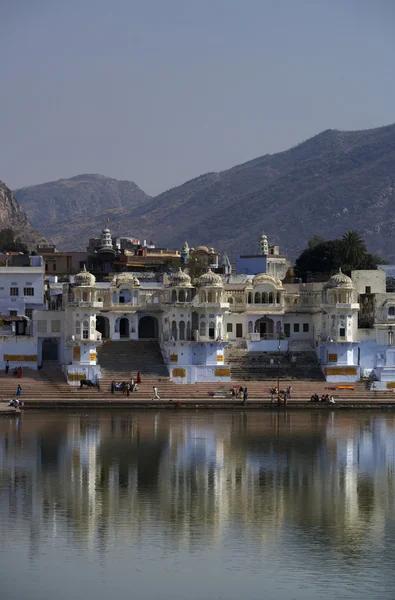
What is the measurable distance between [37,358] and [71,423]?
13.6 m

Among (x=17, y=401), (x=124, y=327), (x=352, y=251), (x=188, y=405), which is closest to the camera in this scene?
(x=17, y=401)

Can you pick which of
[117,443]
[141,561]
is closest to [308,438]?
[117,443]

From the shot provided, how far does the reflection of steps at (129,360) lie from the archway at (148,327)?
2.57 m

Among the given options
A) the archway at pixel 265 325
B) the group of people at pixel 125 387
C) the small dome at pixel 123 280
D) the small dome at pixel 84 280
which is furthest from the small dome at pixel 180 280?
the group of people at pixel 125 387

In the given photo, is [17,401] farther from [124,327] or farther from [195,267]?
[195,267]

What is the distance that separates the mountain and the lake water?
121 meters

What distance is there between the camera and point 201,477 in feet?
168

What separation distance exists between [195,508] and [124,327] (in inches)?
1459

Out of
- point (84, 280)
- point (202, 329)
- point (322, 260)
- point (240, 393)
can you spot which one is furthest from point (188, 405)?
point (322, 260)

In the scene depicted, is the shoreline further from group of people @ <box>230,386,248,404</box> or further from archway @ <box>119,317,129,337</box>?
archway @ <box>119,317,129,337</box>

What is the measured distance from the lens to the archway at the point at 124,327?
267 ft

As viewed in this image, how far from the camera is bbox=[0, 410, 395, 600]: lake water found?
121ft

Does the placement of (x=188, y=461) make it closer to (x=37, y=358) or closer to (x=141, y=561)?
(x=141, y=561)

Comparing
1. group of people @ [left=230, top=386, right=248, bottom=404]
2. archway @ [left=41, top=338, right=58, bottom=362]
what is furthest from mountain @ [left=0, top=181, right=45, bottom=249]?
group of people @ [left=230, top=386, right=248, bottom=404]
